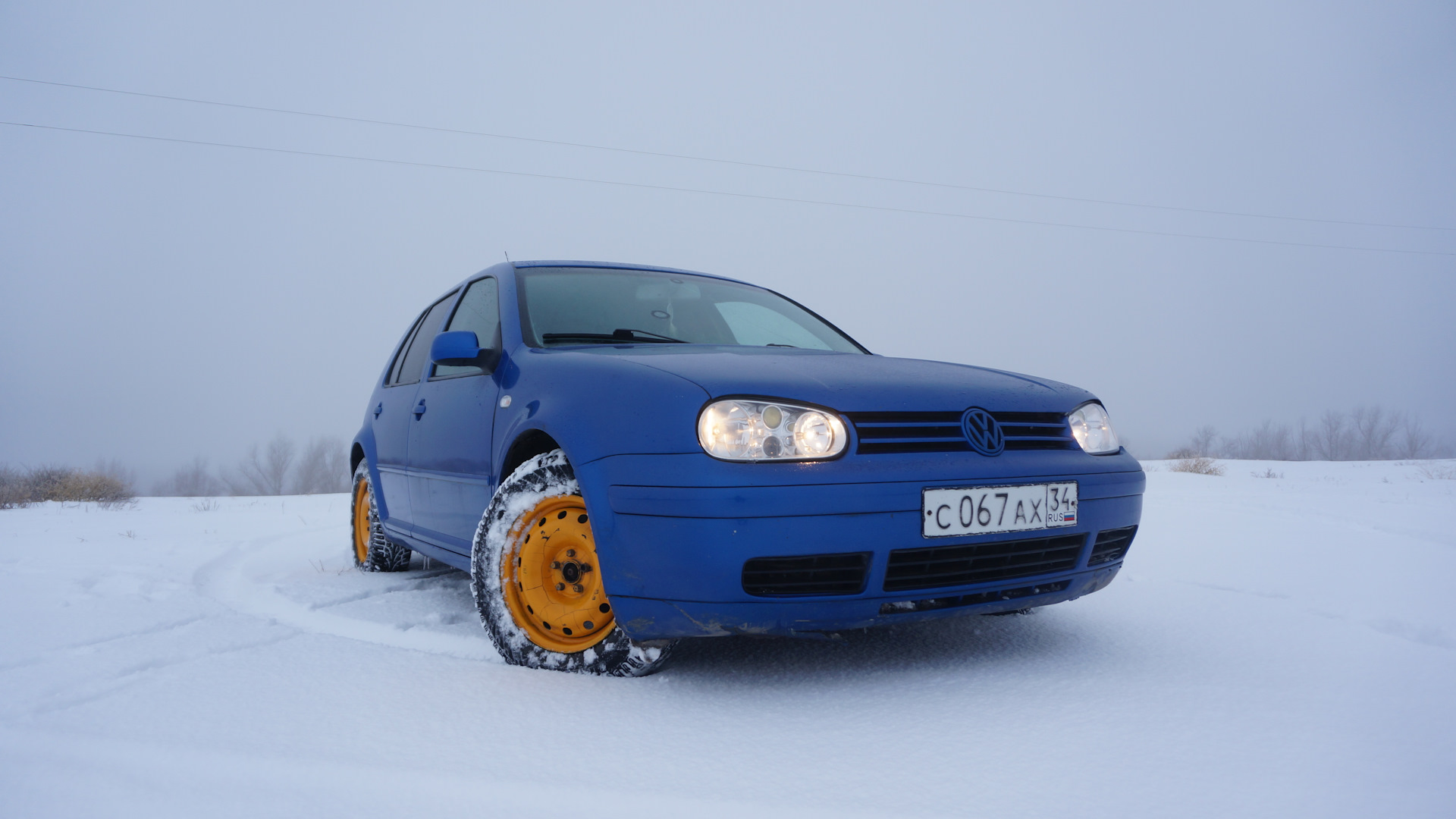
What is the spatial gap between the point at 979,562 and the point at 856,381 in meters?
0.56

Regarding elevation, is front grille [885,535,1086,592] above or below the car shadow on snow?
above

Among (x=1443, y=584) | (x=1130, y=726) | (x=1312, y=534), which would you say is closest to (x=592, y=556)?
(x=1130, y=726)

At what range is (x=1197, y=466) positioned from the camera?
37.3 feet

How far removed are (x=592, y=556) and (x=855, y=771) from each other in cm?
99

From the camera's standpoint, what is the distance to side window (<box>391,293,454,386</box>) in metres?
4.10

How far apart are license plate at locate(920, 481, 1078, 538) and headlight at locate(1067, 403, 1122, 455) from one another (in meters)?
0.29

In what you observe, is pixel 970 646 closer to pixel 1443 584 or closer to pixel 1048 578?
pixel 1048 578

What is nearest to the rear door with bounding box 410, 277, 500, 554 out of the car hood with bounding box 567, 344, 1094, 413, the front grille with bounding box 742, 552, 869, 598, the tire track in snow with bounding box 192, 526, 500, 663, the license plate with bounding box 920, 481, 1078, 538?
the tire track in snow with bounding box 192, 526, 500, 663

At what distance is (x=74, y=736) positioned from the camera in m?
1.85

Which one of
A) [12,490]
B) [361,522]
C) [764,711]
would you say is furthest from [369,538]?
[12,490]

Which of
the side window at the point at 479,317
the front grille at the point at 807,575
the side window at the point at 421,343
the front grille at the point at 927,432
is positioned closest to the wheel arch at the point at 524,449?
the side window at the point at 479,317

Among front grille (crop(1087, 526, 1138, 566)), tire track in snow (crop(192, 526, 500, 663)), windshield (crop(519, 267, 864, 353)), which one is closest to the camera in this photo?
front grille (crop(1087, 526, 1138, 566))

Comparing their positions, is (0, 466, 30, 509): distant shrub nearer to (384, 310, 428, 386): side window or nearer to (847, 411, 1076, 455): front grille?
(384, 310, 428, 386): side window

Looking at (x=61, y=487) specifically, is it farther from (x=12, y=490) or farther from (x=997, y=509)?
(x=997, y=509)
